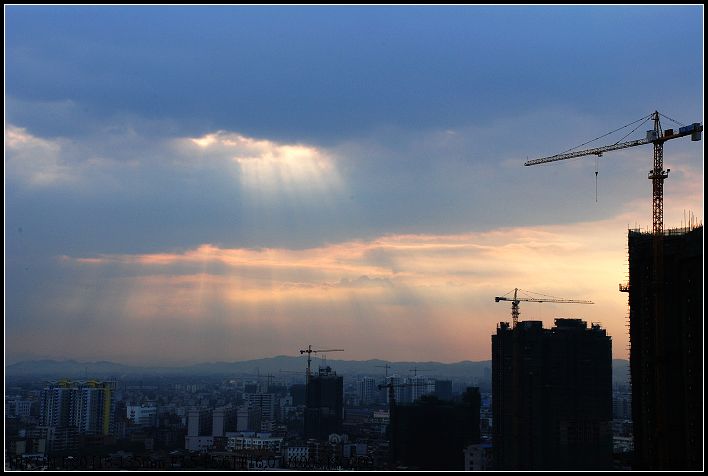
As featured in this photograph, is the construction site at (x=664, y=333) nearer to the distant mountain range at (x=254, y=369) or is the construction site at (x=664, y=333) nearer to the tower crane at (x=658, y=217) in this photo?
the tower crane at (x=658, y=217)

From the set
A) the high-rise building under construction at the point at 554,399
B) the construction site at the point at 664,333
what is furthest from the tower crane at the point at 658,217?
the high-rise building under construction at the point at 554,399

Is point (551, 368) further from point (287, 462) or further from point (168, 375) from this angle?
point (168, 375)

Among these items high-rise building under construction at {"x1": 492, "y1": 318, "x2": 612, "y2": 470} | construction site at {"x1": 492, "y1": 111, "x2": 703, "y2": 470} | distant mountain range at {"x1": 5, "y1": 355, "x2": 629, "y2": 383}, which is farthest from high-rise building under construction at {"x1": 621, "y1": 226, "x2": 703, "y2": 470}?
distant mountain range at {"x1": 5, "y1": 355, "x2": 629, "y2": 383}

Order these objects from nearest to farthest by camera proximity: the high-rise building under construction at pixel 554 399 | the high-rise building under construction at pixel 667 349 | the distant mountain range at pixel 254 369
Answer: the high-rise building under construction at pixel 667 349, the high-rise building under construction at pixel 554 399, the distant mountain range at pixel 254 369

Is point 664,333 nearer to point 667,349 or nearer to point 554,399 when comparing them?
point 667,349

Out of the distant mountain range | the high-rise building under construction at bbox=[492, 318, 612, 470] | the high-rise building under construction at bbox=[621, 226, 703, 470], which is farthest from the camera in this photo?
the distant mountain range

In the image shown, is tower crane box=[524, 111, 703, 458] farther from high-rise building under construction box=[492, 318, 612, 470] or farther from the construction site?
high-rise building under construction box=[492, 318, 612, 470]

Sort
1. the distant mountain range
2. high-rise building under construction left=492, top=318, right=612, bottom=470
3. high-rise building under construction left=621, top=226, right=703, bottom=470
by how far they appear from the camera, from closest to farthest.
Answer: high-rise building under construction left=621, top=226, right=703, bottom=470 → high-rise building under construction left=492, top=318, right=612, bottom=470 → the distant mountain range

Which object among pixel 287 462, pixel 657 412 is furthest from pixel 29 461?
pixel 657 412
